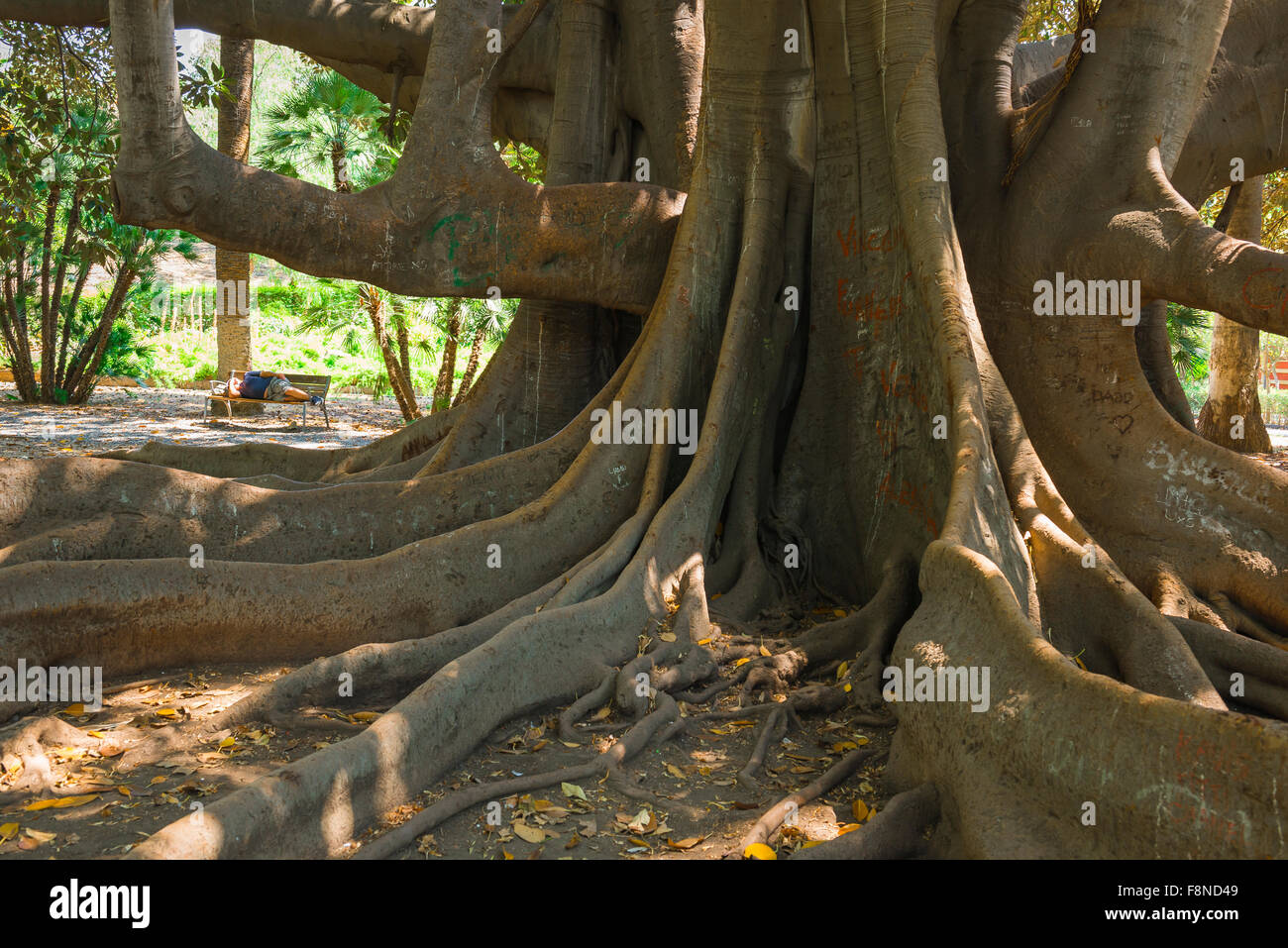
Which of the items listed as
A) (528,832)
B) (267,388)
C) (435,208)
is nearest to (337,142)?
(267,388)

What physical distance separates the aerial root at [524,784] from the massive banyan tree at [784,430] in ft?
0.28

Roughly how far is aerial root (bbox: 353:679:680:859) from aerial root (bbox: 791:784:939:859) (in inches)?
35.8

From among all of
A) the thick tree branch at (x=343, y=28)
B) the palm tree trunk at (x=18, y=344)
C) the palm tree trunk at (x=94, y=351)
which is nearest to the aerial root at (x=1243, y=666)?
the thick tree branch at (x=343, y=28)

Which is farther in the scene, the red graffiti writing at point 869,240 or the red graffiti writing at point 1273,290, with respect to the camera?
the red graffiti writing at point 869,240

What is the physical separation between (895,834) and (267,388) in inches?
558

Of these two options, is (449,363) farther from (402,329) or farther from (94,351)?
(94,351)

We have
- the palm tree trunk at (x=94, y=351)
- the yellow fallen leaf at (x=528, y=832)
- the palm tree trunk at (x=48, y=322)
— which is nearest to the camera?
the yellow fallen leaf at (x=528, y=832)

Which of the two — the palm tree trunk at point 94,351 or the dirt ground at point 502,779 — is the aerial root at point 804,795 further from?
the palm tree trunk at point 94,351

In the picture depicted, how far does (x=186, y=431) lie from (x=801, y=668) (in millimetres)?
11455

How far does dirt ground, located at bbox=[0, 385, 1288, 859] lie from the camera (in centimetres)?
318

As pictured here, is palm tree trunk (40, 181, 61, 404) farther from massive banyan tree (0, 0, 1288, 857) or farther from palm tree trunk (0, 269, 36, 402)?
massive banyan tree (0, 0, 1288, 857)

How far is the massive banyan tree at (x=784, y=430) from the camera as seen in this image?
4.14 meters

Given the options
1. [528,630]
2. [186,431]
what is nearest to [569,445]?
[528,630]

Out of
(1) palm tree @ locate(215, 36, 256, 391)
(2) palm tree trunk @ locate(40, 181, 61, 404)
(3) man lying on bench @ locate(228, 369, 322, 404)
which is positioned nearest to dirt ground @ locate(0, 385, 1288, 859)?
(1) palm tree @ locate(215, 36, 256, 391)
